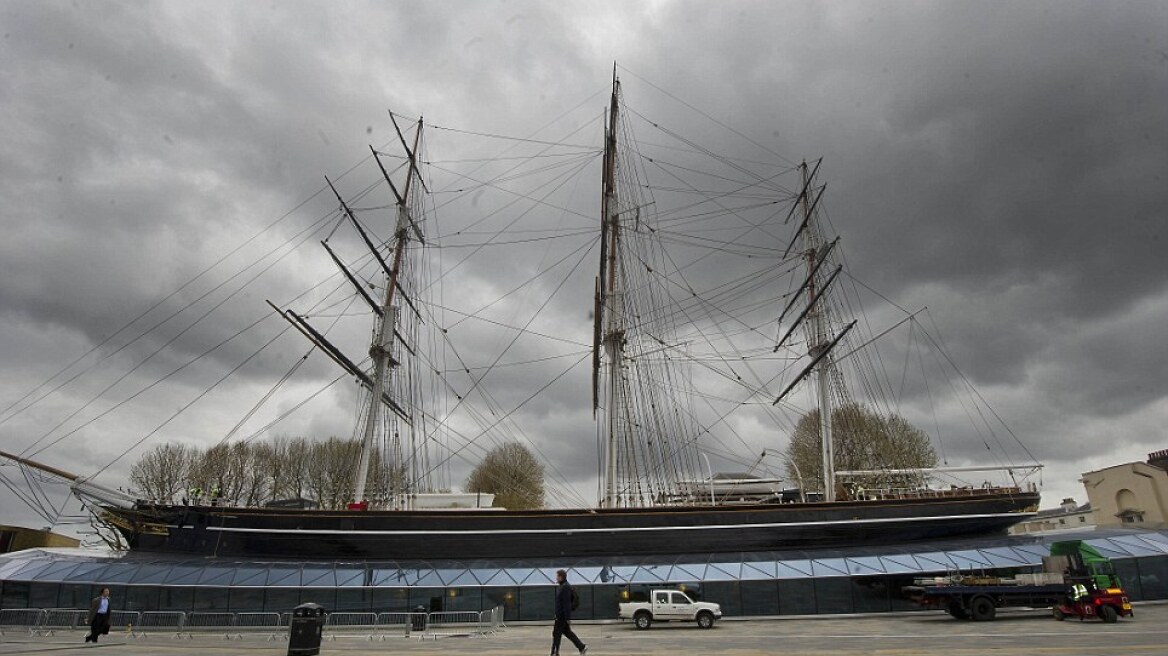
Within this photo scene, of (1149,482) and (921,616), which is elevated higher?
(1149,482)

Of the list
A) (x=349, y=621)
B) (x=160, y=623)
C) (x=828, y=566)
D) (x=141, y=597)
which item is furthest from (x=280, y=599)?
(x=828, y=566)

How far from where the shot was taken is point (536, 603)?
2547 centimetres

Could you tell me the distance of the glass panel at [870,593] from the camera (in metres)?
25.1

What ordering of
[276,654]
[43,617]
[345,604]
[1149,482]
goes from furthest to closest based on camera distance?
1. [1149,482]
2. [345,604]
3. [43,617]
4. [276,654]

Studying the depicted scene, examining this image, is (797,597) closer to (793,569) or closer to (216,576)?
(793,569)

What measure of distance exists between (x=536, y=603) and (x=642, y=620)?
5218 millimetres

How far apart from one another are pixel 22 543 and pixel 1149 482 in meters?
83.8

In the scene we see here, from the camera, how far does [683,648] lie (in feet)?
49.4

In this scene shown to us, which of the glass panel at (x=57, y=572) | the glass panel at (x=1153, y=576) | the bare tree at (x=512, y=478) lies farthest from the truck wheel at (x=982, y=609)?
the bare tree at (x=512, y=478)

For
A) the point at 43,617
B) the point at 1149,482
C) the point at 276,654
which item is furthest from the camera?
the point at 1149,482

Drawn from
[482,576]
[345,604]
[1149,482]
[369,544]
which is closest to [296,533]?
[369,544]

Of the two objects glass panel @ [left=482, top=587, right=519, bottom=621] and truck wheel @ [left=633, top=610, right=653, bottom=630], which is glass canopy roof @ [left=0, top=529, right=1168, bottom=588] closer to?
glass panel @ [left=482, top=587, right=519, bottom=621]

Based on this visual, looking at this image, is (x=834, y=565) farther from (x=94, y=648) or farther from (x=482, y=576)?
(x=94, y=648)

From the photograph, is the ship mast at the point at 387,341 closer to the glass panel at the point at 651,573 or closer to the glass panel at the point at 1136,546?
the glass panel at the point at 651,573
